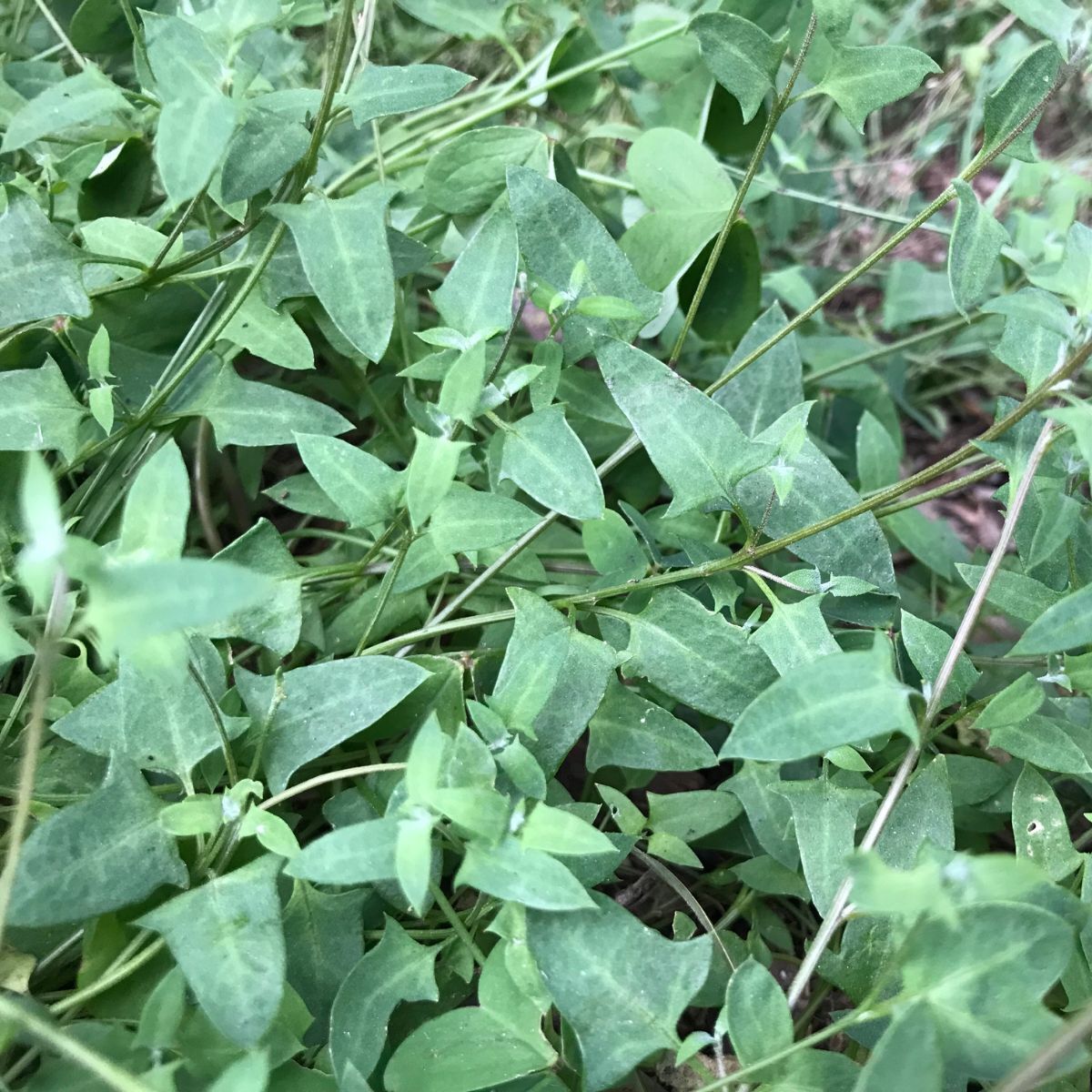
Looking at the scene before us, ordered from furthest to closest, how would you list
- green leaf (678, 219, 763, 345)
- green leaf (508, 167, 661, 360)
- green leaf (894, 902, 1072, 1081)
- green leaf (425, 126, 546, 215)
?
green leaf (678, 219, 763, 345) < green leaf (425, 126, 546, 215) < green leaf (508, 167, 661, 360) < green leaf (894, 902, 1072, 1081)

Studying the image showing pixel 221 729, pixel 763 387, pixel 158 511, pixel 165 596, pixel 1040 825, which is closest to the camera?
pixel 165 596

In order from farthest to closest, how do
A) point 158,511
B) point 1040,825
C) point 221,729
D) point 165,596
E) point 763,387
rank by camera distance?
point 763,387 < point 1040,825 < point 221,729 < point 158,511 < point 165,596

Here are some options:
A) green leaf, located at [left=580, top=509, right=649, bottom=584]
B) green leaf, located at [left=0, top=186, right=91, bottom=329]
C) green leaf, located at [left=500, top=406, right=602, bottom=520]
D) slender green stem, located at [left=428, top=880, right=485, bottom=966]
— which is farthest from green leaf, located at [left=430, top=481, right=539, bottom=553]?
green leaf, located at [left=0, top=186, right=91, bottom=329]

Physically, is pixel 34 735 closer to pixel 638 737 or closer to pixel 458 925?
pixel 458 925

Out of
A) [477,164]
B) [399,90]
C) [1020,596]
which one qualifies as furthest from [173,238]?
[1020,596]

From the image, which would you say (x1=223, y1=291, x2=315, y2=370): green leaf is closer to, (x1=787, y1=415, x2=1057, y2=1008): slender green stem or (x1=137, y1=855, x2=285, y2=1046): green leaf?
(x1=137, y1=855, x2=285, y2=1046): green leaf
